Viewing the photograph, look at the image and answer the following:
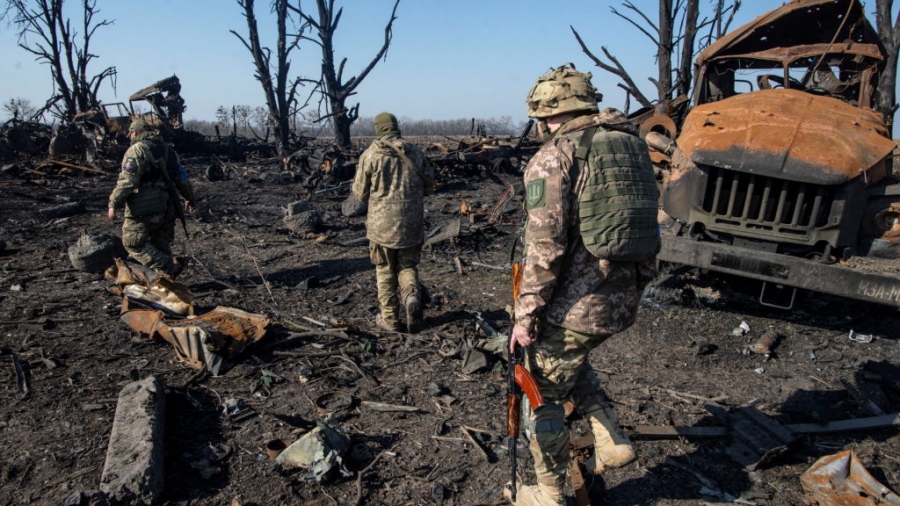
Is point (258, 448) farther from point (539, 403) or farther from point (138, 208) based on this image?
point (138, 208)

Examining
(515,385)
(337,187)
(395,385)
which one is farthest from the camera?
(337,187)

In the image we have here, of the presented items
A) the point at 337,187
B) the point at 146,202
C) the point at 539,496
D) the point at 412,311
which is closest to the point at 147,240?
the point at 146,202

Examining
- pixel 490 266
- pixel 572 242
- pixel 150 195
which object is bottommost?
pixel 490 266

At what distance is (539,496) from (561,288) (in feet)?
3.30

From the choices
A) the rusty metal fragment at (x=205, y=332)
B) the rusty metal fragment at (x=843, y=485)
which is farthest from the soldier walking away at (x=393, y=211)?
the rusty metal fragment at (x=843, y=485)

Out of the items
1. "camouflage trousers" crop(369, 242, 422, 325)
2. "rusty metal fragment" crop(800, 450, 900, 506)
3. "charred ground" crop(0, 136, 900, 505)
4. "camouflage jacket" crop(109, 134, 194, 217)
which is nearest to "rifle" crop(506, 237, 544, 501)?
"charred ground" crop(0, 136, 900, 505)

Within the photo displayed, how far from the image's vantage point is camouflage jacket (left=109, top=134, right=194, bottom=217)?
5.43 meters

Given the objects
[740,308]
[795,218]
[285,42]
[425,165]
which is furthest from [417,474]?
[285,42]

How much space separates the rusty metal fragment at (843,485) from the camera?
2533mm

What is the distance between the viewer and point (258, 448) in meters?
3.13

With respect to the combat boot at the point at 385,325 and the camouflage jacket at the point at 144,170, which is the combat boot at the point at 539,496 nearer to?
the combat boot at the point at 385,325

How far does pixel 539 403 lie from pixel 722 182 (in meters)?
3.13

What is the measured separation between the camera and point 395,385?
3.94 metres

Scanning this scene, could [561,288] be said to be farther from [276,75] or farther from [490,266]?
[276,75]
